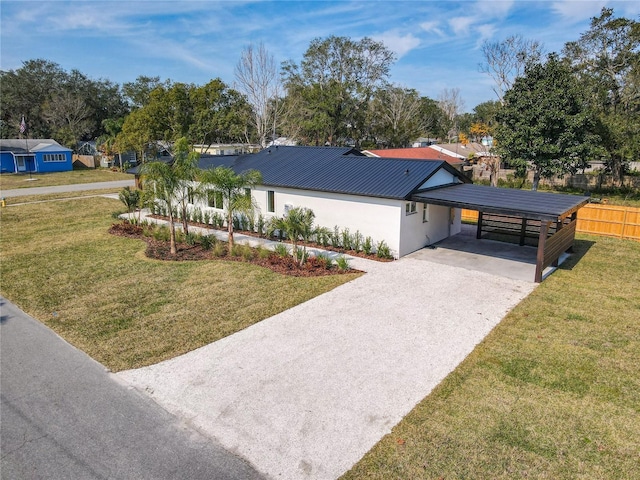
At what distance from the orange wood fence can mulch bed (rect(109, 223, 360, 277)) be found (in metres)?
12.5

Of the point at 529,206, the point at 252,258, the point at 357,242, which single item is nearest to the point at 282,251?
the point at 252,258

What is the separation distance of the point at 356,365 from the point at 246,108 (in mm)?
29216

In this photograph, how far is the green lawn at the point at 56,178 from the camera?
35.8 metres

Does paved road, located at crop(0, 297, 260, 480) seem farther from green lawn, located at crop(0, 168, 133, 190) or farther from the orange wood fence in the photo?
green lawn, located at crop(0, 168, 133, 190)

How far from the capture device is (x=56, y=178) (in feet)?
133

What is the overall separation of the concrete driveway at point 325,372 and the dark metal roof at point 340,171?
4.63m

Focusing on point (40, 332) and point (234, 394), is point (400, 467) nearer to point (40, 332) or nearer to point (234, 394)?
point (234, 394)

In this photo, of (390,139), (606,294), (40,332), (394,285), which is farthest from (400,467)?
(390,139)

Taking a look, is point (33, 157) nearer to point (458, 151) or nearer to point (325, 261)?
point (325, 261)

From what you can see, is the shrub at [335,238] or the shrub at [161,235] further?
the shrub at [161,235]

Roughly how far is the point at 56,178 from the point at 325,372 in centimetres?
4237

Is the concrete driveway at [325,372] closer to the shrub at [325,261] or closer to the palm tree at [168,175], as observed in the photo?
the shrub at [325,261]

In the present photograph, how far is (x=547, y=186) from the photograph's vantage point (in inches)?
1331

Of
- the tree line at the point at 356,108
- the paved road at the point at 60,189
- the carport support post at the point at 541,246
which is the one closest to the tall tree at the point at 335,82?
the tree line at the point at 356,108
